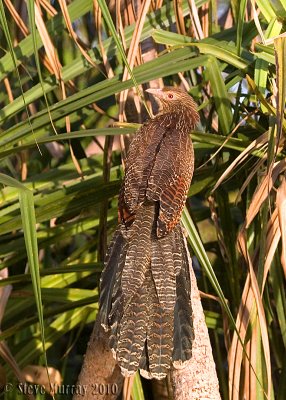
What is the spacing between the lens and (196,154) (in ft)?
12.3

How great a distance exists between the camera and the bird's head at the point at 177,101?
13.3 ft

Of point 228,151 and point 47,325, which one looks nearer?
point 228,151

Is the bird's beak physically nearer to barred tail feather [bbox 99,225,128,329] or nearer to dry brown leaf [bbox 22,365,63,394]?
barred tail feather [bbox 99,225,128,329]

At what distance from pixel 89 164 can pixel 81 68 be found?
20.3 inches

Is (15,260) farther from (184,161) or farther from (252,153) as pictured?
(252,153)

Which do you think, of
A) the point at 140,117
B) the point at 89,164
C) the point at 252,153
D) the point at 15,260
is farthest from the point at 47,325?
the point at 252,153

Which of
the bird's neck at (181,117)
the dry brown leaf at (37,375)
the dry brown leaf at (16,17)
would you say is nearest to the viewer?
the dry brown leaf at (16,17)

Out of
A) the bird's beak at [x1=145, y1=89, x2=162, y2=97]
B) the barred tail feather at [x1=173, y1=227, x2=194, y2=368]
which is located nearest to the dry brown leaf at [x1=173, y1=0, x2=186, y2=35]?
the bird's beak at [x1=145, y1=89, x2=162, y2=97]

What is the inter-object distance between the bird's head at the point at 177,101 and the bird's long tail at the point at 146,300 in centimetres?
107

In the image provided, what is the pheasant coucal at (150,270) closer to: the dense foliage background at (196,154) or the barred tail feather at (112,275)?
the barred tail feather at (112,275)

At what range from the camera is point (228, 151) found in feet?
12.0

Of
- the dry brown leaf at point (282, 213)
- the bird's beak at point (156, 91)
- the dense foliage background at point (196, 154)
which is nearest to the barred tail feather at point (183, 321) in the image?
the dense foliage background at point (196, 154)

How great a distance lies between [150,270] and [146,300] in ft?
0.43

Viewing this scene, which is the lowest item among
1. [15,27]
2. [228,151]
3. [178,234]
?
[178,234]
